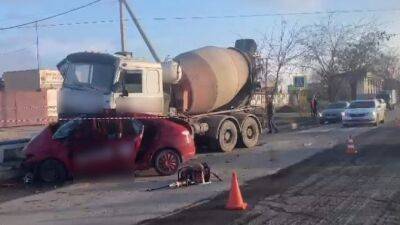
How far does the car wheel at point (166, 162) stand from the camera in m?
14.2

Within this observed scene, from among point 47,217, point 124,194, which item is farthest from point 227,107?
point 47,217

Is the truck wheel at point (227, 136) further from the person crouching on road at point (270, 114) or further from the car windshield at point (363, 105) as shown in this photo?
the car windshield at point (363, 105)

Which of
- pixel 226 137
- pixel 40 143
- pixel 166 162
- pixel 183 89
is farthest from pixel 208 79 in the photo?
pixel 40 143

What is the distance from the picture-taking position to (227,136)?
2106 centimetres

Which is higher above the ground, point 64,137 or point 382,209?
point 64,137

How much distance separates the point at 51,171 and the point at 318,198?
20.5ft


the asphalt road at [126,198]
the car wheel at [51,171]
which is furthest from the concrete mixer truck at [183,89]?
the asphalt road at [126,198]

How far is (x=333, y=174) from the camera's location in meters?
13.4

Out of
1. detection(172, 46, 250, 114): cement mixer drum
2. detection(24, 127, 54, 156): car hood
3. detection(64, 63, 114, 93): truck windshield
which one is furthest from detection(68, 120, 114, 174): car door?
detection(172, 46, 250, 114): cement mixer drum

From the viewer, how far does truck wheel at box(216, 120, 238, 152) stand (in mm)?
20453

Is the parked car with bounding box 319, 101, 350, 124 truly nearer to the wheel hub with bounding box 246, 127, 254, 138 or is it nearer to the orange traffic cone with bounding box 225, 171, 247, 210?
the wheel hub with bounding box 246, 127, 254, 138

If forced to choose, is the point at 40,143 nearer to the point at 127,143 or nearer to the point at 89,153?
the point at 89,153

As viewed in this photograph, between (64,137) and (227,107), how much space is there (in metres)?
9.28

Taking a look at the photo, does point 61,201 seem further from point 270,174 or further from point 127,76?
point 127,76
